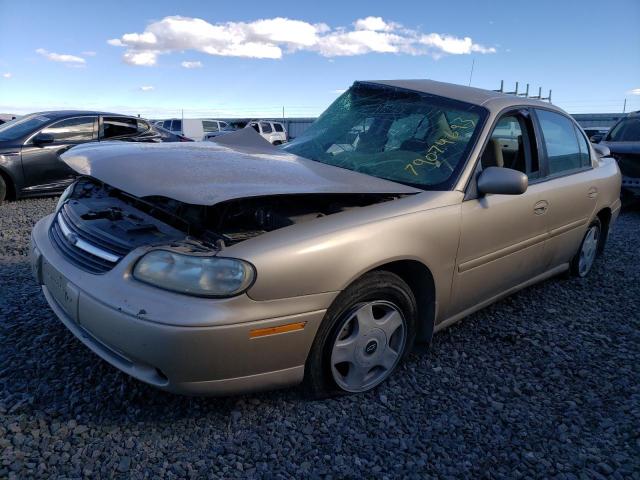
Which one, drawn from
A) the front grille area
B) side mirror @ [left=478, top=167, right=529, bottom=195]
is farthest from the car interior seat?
the front grille area

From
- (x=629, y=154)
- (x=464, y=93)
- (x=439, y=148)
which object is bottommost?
(x=629, y=154)

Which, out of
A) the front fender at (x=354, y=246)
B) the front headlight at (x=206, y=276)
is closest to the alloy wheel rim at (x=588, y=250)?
the front fender at (x=354, y=246)

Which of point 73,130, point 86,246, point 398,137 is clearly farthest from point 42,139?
point 398,137

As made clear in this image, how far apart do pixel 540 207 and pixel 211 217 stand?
2.29 meters

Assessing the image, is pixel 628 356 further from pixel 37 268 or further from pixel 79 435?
pixel 37 268

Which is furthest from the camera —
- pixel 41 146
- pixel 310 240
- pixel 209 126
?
pixel 209 126

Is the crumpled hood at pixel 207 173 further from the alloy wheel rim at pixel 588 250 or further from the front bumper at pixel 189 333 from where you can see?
the alloy wheel rim at pixel 588 250

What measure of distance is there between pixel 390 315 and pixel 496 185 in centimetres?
97

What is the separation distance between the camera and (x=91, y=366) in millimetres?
2494

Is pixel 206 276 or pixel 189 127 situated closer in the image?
pixel 206 276

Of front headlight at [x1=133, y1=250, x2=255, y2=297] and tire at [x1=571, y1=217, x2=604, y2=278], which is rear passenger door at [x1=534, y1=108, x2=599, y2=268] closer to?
tire at [x1=571, y1=217, x2=604, y2=278]

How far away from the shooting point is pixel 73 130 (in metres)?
7.31

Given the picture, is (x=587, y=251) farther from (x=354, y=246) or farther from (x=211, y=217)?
(x=211, y=217)

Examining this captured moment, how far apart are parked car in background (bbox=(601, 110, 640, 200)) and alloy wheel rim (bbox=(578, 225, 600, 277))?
425 cm
